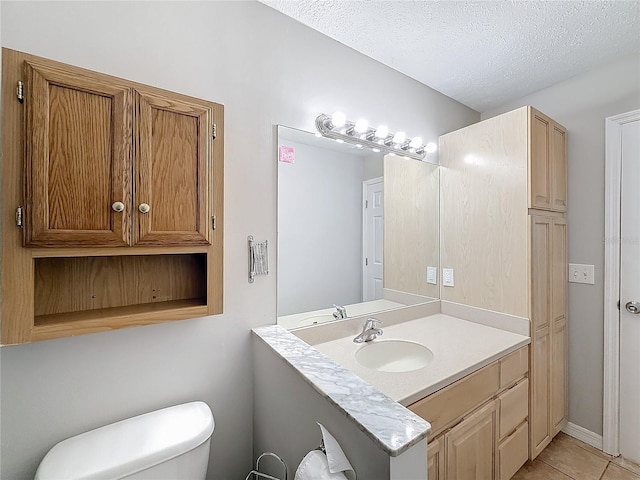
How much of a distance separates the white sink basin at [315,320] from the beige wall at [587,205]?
172 centimetres

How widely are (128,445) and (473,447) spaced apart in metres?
1.40

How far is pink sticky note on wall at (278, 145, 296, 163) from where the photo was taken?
4.76 ft

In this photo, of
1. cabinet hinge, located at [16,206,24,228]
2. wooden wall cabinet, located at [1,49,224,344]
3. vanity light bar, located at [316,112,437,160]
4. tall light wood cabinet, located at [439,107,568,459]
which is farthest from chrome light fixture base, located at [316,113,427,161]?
cabinet hinge, located at [16,206,24,228]

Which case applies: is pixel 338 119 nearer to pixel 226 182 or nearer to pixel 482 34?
pixel 226 182

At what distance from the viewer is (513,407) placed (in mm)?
1535

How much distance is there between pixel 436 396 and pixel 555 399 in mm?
1336

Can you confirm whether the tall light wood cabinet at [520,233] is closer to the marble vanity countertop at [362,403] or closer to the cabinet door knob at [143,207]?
the marble vanity countertop at [362,403]

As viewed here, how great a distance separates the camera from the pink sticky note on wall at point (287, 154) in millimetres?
1452

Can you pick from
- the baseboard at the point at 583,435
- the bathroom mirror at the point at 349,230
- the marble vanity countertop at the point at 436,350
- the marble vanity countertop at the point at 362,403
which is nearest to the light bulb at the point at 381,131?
the bathroom mirror at the point at 349,230

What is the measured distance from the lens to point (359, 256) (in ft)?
5.88

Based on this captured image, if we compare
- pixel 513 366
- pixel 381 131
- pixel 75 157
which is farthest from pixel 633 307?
pixel 75 157

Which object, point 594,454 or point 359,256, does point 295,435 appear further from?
point 594,454

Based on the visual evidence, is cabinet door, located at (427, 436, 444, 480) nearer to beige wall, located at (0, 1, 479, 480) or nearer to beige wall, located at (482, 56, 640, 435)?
beige wall, located at (0, 1, 479, 480)

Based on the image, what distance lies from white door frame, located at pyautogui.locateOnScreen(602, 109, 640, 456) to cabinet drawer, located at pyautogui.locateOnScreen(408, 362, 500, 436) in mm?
1001
